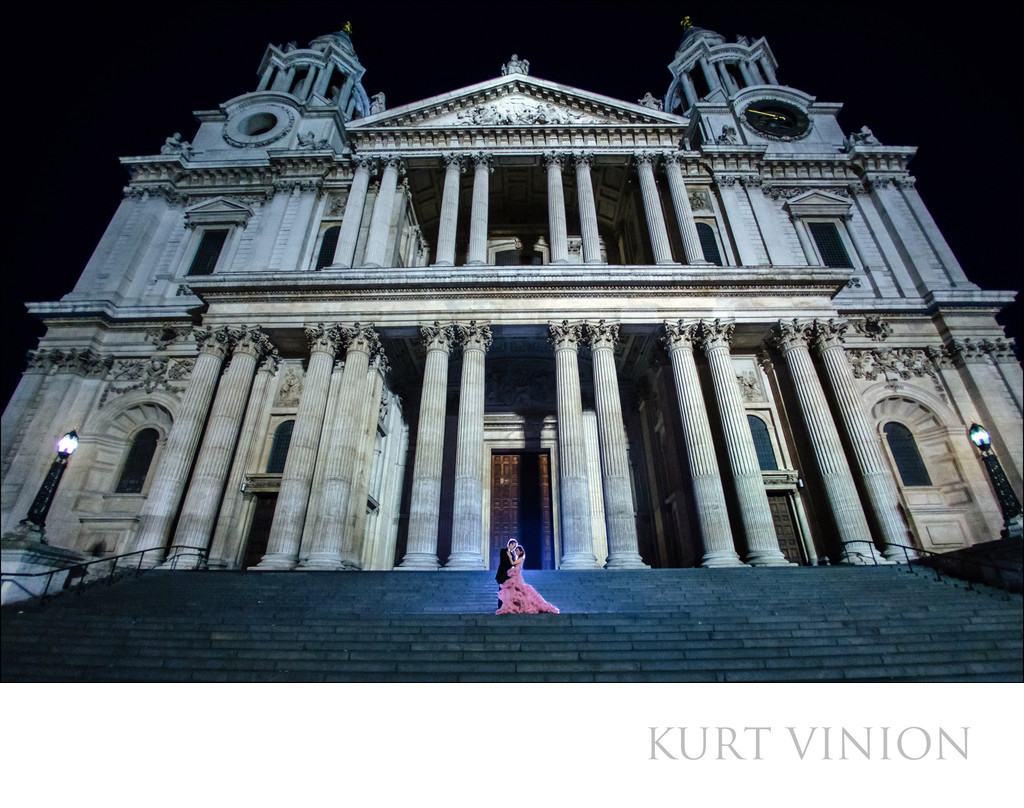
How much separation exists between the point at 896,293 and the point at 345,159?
2527 centimetres

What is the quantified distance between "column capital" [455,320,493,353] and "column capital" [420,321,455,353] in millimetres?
335

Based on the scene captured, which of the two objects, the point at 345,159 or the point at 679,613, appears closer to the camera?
the point at 679,613

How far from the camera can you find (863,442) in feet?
52.4

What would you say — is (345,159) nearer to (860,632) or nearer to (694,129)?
(694,129)

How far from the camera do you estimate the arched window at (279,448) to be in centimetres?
1828

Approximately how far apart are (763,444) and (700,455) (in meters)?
4.39

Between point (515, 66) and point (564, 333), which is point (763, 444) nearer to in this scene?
point (564, 333)

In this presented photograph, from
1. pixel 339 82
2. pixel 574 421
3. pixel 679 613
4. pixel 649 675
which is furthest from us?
pixel 339 82

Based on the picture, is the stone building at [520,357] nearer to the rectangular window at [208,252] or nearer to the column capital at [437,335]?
the column capital at [437,335]

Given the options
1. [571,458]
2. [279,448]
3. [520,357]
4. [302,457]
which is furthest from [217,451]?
[520,357]

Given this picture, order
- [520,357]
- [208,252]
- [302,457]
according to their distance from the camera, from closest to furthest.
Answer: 1. [302,457]
2. [208,252]
3. [520,357]

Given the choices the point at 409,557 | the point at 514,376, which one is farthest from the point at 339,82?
the point at 409,557

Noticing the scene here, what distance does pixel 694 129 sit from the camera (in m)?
27.7

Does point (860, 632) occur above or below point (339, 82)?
below
